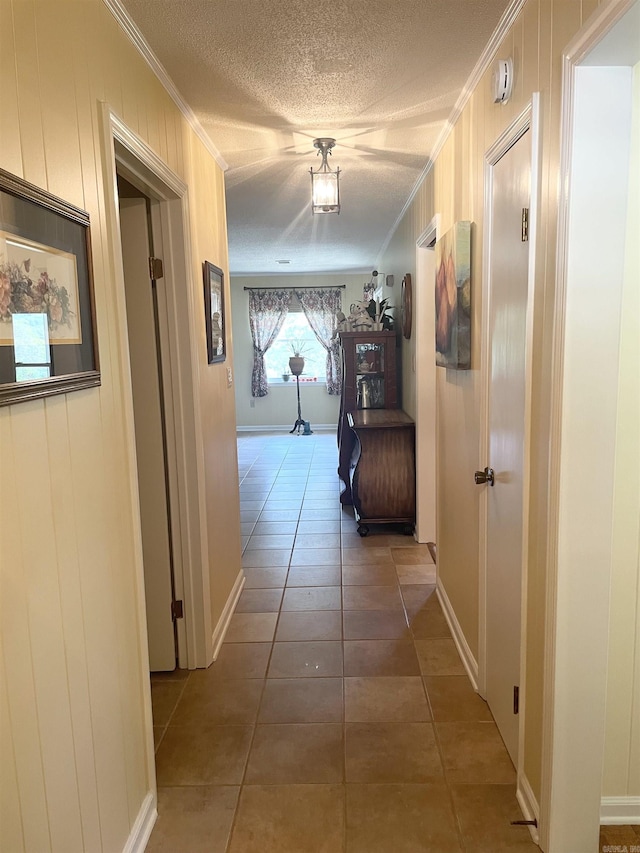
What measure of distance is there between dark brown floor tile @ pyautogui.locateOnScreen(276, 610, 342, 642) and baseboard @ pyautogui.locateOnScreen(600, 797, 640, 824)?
1.39 metres

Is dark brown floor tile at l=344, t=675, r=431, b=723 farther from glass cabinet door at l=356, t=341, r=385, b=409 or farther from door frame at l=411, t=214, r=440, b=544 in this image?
glass cabinet door at l=356, t=341, r=385, b=409

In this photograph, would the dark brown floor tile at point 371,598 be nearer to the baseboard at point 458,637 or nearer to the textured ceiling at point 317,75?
the baseboard at point 458,637

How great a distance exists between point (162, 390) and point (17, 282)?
1.39 meters

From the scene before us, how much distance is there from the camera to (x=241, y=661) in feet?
9.01

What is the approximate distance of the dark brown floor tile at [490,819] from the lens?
5.55ft

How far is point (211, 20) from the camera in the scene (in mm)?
1803

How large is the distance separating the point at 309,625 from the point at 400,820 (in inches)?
51.5

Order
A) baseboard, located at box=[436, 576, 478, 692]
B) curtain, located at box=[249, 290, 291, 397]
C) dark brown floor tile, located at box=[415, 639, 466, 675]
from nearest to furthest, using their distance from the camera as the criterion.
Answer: baseboard, located at box=[436, 576, 478, 692] → dark brown floor tile, located at box=[415, 639, 466, 675] → curtain, located at box=[249, 290, 291, 397]

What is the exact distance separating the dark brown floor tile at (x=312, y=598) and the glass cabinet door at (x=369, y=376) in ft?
6.62

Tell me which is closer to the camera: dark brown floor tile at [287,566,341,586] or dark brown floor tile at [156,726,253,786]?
dark brown floor tile at [156,726,253,786]

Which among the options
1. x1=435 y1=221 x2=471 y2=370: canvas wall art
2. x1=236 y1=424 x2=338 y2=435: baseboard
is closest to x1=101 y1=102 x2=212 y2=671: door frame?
x1=435 y1=221 x2=471 y2=370: canvas wall art

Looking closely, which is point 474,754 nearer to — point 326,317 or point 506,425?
point 506,425

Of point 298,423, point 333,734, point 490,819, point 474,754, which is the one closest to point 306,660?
point 333,734

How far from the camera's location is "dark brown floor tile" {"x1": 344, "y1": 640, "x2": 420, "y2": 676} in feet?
8.62
